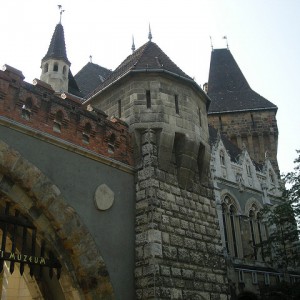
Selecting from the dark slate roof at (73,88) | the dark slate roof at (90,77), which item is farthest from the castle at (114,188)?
the dark slate roof at (90,77)

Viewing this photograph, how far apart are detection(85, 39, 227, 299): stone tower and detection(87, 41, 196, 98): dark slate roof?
1.1 inches

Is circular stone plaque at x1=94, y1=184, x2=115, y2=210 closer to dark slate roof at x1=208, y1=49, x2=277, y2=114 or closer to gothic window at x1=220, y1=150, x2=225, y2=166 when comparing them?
gothic window at x1=220, y1=150, x2=225, y2=166

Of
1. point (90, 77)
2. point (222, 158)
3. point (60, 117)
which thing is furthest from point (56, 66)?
point (60, 117)

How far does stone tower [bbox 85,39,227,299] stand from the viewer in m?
8.73

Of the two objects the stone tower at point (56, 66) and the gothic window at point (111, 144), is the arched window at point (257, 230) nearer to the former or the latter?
the stone tower at point (56, 66)

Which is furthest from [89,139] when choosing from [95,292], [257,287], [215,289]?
[257,287]

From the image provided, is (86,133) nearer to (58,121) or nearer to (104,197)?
(58,121)

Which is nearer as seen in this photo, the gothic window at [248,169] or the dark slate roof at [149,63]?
the dark slate roof at [149,63]

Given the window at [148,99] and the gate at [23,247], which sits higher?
the window at [148,99]

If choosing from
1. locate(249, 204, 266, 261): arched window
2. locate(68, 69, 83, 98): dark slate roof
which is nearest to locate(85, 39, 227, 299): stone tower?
locate(249, 204, 266, 261): arched window

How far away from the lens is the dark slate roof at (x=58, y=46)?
70.7 feet

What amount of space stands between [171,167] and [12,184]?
3732 millimetres

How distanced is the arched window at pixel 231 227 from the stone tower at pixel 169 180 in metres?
8.05

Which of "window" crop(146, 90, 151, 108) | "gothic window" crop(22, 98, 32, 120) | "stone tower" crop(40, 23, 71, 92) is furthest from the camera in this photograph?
"stone tower" crop(40, 23, 71, 92)
